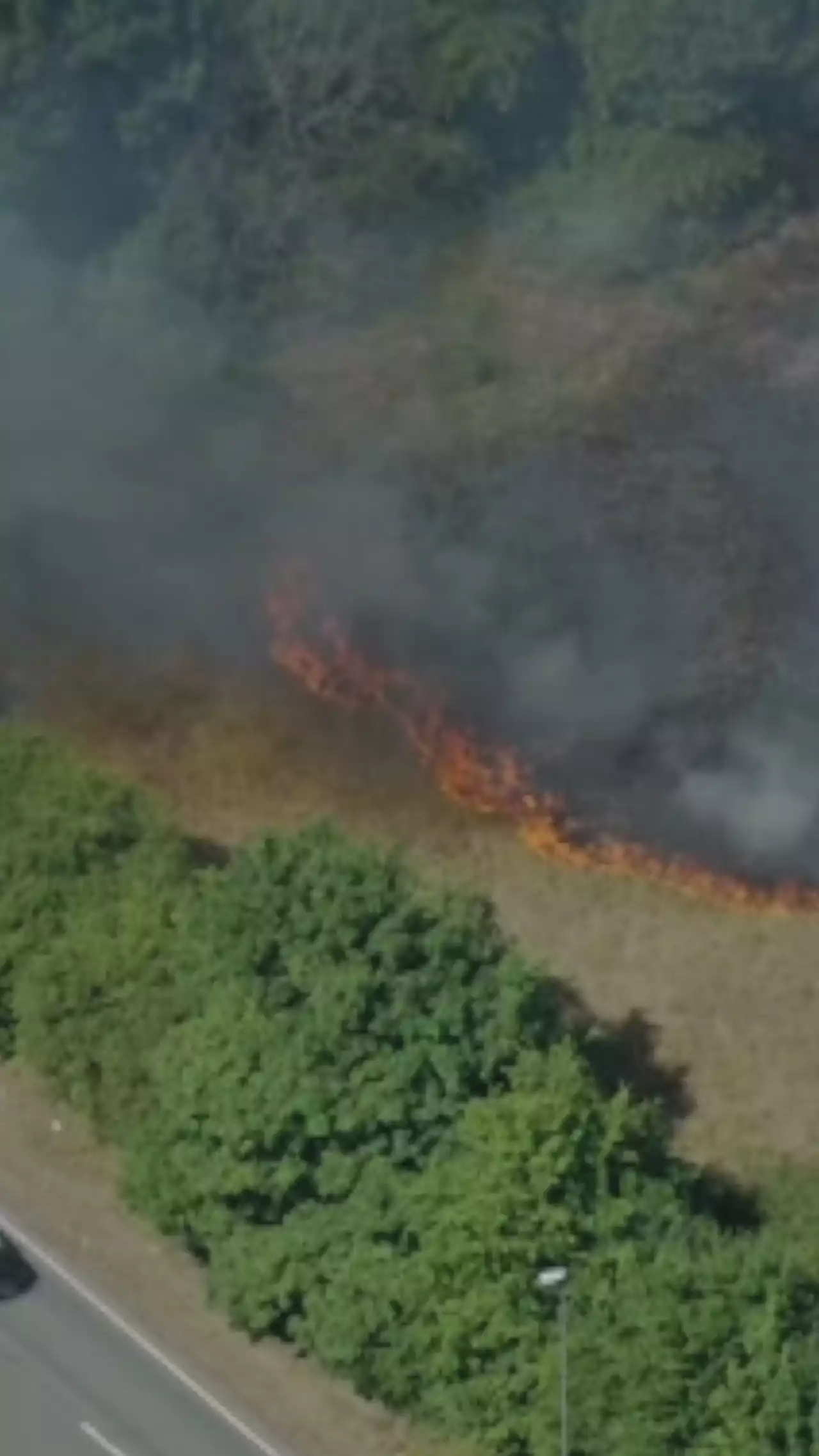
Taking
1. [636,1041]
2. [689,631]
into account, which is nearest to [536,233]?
[689,631]

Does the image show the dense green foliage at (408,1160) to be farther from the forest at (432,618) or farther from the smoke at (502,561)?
the smoke at (502,561)

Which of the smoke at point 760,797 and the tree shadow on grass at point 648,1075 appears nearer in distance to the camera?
the tree shadow on grass at point 648,1075

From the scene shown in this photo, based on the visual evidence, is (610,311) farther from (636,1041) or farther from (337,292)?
(636,1041)

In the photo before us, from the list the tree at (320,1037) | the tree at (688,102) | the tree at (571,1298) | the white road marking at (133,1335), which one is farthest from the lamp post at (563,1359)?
the tree at (688,102)

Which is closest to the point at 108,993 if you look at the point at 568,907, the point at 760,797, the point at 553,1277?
the point at 568,907

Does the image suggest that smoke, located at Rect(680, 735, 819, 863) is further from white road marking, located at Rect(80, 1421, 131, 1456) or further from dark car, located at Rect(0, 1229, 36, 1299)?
white road marking, located at Rect(80, 1421, 131, 1456)

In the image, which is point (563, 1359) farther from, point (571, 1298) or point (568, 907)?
point (568, 907)
